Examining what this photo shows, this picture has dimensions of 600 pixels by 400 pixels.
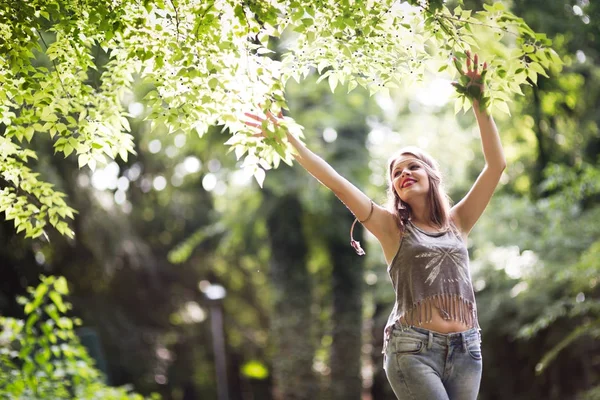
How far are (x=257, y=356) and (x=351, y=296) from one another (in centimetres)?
632

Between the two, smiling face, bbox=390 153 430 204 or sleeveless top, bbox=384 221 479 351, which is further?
smiling face, bbox=390 153 430 204

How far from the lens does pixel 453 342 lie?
2271 millimetres

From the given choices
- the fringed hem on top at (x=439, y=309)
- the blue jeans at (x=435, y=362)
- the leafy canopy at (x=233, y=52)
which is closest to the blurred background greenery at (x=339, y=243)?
the leafy canopy at (x=233, y=52)

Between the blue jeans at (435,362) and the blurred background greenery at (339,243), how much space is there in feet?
11.4

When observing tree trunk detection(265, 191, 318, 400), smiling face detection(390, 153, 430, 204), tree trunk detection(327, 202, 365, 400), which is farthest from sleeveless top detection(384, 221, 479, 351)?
tree trunk detection(327, 202, 365, 400)

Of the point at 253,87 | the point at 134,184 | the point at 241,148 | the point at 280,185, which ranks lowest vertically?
the point at 241,148

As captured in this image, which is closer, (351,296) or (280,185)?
(280,185)

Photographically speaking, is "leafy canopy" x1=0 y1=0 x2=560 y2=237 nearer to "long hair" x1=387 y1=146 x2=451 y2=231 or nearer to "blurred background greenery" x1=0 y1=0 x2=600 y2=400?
"long hair" x1=387 y1=146 x2=451 y2=231

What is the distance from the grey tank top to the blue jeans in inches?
2.3

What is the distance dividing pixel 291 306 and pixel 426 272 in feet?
27.1

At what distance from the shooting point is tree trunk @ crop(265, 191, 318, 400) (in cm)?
1032

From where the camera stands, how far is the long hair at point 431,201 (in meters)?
2.49

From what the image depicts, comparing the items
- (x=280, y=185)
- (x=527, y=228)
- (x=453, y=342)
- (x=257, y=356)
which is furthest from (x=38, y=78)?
(x=257, y=356)

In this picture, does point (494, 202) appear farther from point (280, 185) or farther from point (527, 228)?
point (280, 185)
